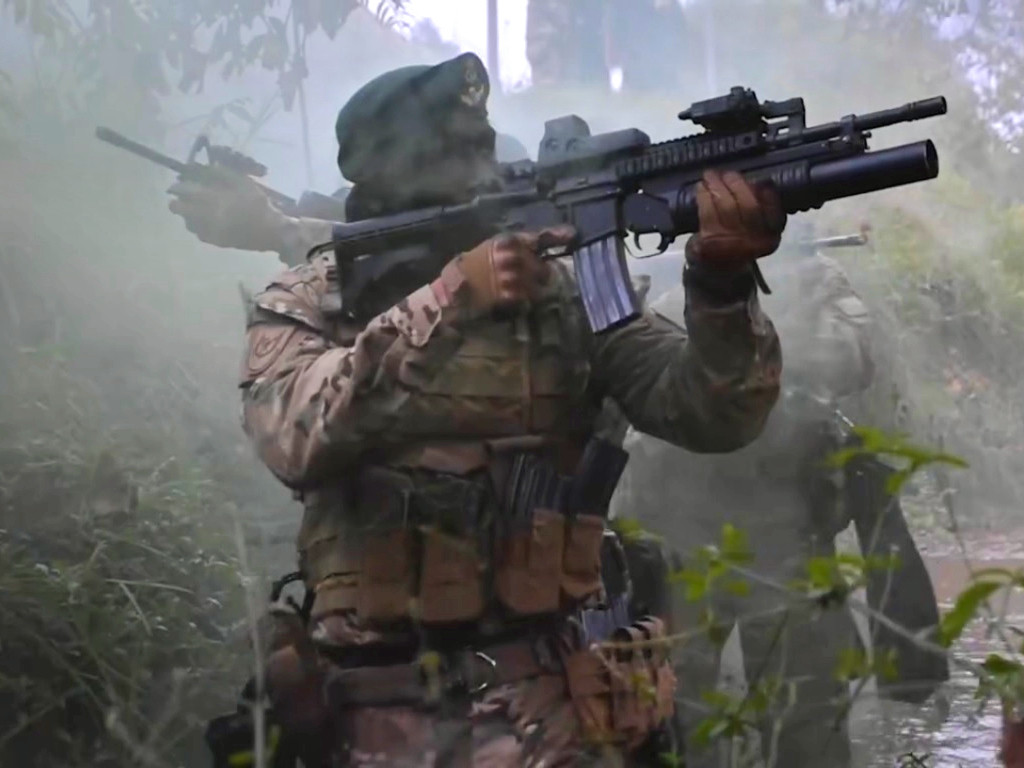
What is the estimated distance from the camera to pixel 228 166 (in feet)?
5.60

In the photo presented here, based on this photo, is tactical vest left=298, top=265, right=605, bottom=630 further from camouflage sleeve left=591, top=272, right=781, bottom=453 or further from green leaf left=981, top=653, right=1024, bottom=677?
green leaf left=981, top=653, right=1024, bottom=677

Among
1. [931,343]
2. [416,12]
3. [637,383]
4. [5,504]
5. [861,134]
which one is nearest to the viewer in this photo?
[861,134]

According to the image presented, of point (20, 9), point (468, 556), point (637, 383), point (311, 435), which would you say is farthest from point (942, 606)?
point (20, 9)

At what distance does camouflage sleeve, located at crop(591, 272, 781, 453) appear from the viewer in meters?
1.10

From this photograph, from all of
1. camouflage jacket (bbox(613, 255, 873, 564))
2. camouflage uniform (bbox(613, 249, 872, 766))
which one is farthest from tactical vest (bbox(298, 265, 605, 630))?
camouflage jacket (bbox(613, 255, 873, 564))

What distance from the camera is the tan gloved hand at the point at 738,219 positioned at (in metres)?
1.01

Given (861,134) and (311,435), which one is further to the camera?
(311,435)

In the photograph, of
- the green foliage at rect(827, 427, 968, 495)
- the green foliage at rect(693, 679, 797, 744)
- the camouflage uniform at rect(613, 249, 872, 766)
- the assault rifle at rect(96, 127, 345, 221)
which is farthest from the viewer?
the camouflage uniform at rect(613, 249, 872, 766)

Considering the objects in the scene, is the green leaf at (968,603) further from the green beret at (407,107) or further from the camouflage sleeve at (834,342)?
the camouflage sleeve at (834,342)

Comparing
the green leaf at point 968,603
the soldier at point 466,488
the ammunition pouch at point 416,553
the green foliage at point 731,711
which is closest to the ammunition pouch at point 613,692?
the soldier at point 466,488

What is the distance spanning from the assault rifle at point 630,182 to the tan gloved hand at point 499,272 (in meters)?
0.09

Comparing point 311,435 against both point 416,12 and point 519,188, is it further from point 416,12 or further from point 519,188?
point 416,12

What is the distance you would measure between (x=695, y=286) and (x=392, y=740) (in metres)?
0.48

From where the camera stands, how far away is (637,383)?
1.23 meters
